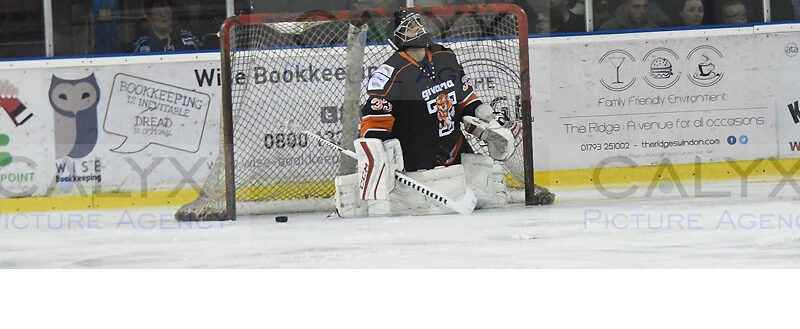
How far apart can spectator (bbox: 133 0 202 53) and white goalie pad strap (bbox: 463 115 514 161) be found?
2022 millimetres

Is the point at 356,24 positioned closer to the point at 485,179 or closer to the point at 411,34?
the point at 411,34

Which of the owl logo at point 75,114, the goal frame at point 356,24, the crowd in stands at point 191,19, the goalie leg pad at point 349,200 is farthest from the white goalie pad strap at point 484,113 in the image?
the owl logo at point 75,114

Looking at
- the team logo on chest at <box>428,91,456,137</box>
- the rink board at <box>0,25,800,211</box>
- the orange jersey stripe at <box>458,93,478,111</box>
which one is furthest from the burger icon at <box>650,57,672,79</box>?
the team logo on chest at <box>428,91,456,137</box>

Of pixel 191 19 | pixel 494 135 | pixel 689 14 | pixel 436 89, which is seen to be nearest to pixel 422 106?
pixel 436 89

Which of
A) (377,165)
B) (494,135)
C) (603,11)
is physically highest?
(603,11)

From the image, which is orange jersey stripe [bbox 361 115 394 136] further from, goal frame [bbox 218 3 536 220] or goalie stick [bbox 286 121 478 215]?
goal frame [bbox 218 3 536 220]

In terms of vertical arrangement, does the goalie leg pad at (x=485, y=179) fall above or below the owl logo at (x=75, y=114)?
below

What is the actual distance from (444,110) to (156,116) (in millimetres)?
1991

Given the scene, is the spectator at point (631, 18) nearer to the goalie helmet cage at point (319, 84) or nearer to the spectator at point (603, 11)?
the spectator at point (603, 11)

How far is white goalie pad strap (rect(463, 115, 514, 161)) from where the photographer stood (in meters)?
5.97

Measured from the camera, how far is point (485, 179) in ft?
19.9

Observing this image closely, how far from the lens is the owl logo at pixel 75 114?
7.01 m

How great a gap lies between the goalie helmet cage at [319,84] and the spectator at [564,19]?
579mm
